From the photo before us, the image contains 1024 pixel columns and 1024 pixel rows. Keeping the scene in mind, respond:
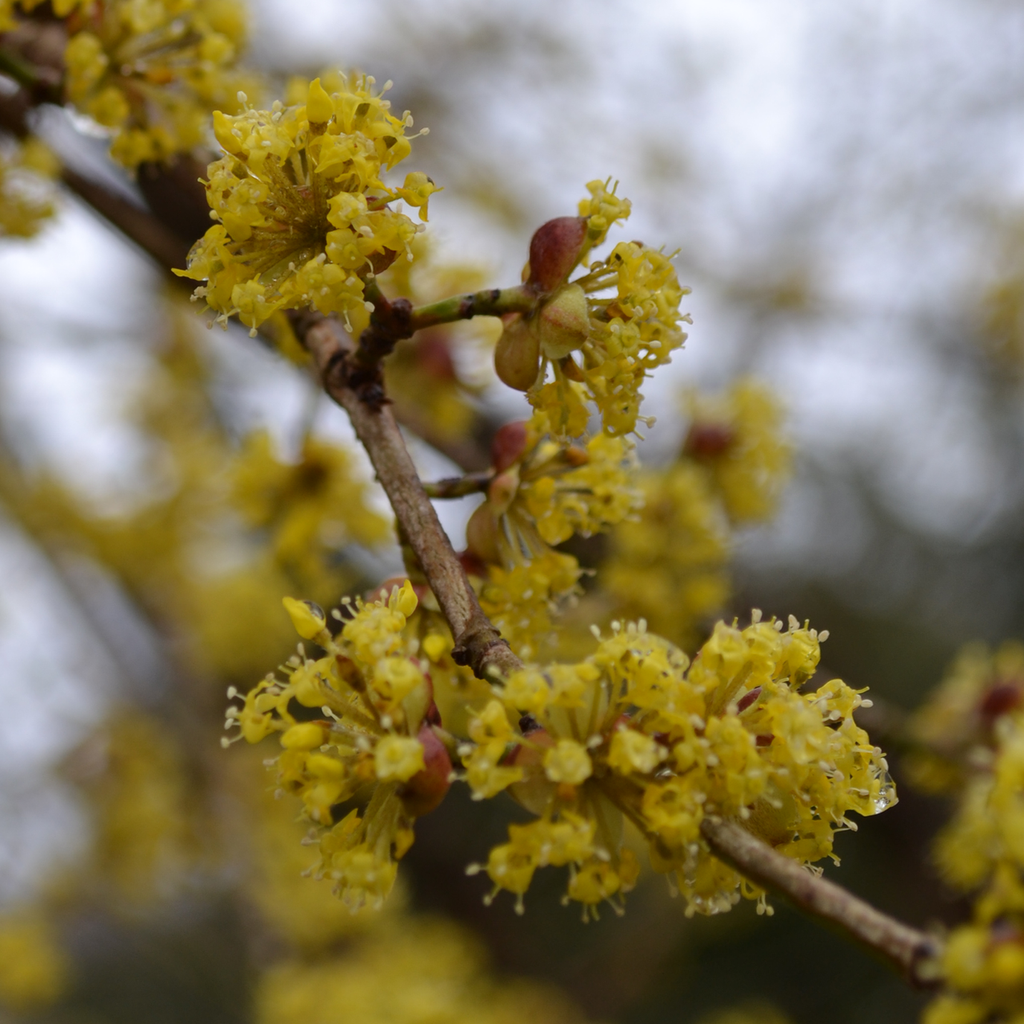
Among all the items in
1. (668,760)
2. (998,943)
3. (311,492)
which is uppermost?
(311,492)

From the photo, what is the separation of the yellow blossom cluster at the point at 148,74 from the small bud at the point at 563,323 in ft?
2.98

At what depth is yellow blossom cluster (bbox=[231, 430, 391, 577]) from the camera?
2.26 meters

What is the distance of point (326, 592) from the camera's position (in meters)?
2.34

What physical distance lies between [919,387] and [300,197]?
5611mm

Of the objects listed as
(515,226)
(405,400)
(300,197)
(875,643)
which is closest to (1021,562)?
(875,643)

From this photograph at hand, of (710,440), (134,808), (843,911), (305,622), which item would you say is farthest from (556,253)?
(134,808)

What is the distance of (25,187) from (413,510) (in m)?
1.46

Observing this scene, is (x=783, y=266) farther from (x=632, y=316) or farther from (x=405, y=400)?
(x=632, y=316)

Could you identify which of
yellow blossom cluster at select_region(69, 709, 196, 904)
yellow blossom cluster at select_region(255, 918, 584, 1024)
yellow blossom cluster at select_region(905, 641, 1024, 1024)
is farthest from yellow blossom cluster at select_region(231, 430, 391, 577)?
yellow blossom cluster at select_region(69, 709, 196, 904)

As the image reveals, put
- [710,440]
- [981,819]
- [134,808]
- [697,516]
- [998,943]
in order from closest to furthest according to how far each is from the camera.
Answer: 1. [998,943]
2. [981,819]
3. [697,516]
4. [710,440]
5. [134,808]

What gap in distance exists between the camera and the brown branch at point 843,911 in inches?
37.9

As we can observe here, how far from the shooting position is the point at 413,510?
4.19 ft

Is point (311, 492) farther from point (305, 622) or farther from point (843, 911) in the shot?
point (843, 911)

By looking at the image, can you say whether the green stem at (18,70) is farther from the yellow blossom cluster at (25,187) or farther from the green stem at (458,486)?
the green stem at (458,486)
